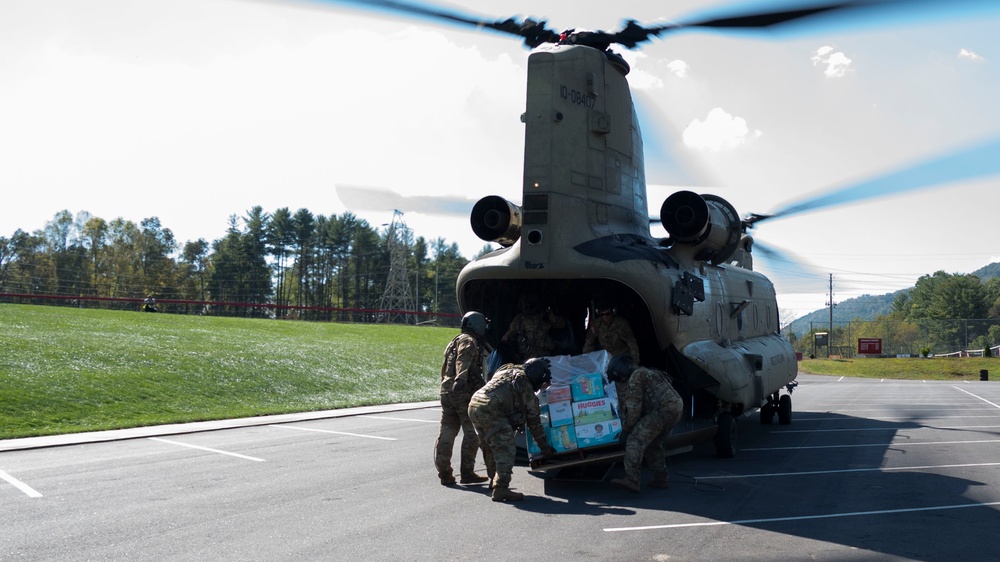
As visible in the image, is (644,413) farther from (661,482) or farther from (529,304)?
(529,304)

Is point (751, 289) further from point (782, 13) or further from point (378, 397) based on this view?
point (378, 397)

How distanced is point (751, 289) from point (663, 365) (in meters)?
5.40

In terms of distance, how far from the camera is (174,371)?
69.8 ft

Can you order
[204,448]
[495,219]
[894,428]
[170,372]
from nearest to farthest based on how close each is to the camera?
1. [495,219]
2. [204,448]
3. [894,428]
4. [170,372]

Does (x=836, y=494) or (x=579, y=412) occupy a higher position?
(x=579, y=412)

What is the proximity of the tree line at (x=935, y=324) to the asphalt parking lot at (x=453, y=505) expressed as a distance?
53.7 m

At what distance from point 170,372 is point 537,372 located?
627 inches

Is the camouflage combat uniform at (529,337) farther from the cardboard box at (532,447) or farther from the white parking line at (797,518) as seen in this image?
the white parking line at (797,518)

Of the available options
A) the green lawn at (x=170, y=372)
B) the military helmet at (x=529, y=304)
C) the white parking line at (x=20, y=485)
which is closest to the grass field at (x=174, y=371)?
the green lawn at (x=170, y=372)

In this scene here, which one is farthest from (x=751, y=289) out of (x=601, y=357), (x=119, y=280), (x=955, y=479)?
(x=119, y=280)

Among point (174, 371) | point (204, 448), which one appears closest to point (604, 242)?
point (204, 448)

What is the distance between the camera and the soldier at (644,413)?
8.86 m

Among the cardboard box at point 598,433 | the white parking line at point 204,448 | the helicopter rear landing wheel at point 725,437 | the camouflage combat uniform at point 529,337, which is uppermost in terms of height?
the camouflage combat uniform at point 529,337

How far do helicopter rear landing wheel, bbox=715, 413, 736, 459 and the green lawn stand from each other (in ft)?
38.1
